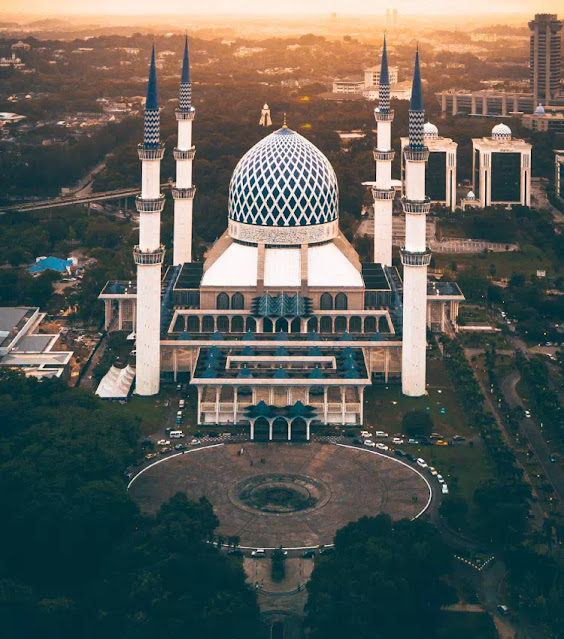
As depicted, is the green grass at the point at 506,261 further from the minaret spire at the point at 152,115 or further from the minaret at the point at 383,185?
the minaret spire at the point at 152,115

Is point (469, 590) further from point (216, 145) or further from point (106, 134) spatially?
point (106, 134)

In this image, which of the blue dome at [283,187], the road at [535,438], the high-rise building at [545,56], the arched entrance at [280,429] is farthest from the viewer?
the high-rise building at [545,56]

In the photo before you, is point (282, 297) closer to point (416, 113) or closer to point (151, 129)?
point (151, 129)

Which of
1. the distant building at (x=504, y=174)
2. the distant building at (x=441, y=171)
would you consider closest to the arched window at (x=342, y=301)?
the distant building at (x=441, y=171)

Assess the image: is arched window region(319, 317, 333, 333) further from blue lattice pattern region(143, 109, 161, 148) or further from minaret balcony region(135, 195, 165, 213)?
blue lattice pattern region(143, 109, 161, 148)

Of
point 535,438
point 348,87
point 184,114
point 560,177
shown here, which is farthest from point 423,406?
point 348,87

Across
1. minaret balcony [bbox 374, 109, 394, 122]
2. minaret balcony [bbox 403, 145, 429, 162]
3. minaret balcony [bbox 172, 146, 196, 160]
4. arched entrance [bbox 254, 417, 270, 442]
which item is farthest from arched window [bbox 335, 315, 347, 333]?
minaret balcony [bbox 172, 146, 196, 160]
